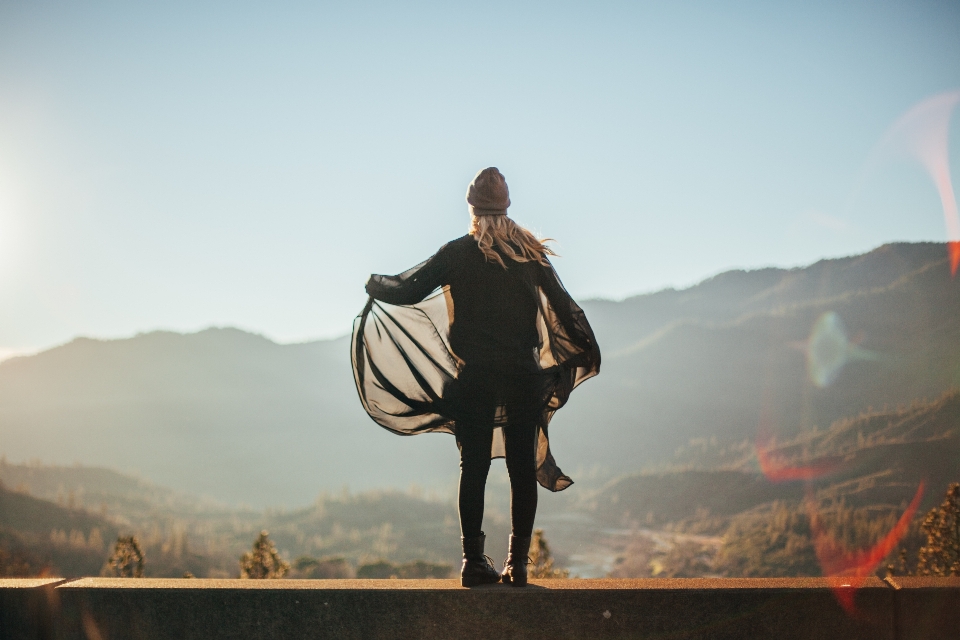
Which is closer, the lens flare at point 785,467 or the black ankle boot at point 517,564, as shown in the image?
the black ankle boot at point 517,564

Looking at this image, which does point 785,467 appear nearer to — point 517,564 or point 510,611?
point 517,564

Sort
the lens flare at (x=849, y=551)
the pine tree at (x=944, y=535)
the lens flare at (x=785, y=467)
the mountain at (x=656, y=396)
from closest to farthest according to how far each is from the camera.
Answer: the pine tree at (x=944, y=535) → the lens flare at (x=849, y=551) → the lens flare at (x=785, y=467) → the mountain at (x=656, y=396)

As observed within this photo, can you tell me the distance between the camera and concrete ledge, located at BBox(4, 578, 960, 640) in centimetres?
297

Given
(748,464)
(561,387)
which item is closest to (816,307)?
(748,464)

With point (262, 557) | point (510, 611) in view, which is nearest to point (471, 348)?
point (510, 611)

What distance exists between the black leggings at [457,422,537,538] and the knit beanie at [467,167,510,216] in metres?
1.14

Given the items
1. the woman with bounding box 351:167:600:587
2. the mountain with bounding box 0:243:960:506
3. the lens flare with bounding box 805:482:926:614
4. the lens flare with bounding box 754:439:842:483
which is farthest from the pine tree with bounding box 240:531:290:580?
the mountain with bounding box 0:243:960:506

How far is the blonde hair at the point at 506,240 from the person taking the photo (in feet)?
12.2

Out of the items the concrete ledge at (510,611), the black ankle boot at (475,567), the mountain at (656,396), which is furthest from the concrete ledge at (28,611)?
the mountain at (656,396)

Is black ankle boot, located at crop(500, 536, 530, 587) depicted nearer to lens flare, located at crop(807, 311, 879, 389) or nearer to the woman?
the woman

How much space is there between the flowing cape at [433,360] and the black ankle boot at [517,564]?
47 cm

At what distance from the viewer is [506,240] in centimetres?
380

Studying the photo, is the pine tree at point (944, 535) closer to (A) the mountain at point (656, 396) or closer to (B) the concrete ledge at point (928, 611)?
(B) the concrete ledge at point (928, 611)

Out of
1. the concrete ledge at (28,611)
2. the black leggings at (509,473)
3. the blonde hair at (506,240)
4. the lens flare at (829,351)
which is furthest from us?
the lens flare at (829,351)
